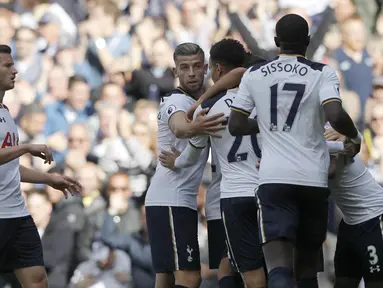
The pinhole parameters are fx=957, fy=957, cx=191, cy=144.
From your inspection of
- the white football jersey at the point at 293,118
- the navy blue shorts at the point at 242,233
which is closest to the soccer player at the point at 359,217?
the navy blue shorts at the point at 242,233

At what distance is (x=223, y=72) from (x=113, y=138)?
164 inches

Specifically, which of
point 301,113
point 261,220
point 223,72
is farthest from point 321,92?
point 223,72

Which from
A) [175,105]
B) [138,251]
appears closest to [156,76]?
[138,251]

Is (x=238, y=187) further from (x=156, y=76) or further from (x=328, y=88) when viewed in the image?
(x=156, y=76)

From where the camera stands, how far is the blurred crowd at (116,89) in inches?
432

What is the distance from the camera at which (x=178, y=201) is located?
754cm

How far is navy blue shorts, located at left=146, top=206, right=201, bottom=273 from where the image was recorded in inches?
293

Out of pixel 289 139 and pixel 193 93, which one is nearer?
pixel 289 139

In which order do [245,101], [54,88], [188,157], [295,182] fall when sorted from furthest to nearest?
1. [54,88]
2. [188,157]
3. [245,101]
4. [295,182]

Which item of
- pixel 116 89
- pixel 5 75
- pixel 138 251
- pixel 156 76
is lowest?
pixel 138 251

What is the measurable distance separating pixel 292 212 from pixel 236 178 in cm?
107

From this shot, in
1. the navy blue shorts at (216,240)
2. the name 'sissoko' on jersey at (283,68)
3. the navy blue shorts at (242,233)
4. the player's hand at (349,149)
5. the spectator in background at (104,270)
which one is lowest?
the spectator in background at (104,270)

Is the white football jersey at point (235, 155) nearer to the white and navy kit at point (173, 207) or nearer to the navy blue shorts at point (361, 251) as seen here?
the white and navy kit at point (173, 207)

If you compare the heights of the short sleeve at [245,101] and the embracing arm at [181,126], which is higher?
the short sleeve at [245,101]
